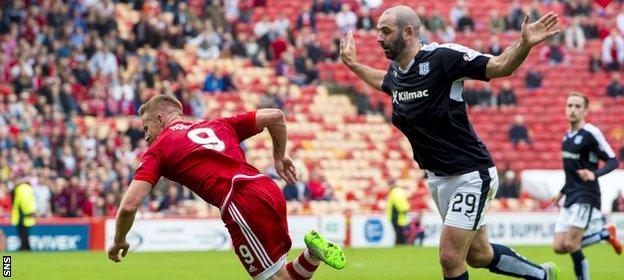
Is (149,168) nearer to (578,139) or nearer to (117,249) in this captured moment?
(117,249)

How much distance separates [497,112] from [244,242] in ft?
83.2

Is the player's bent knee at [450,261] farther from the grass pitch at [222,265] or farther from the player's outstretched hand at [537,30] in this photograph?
the grass pitch at [222,265]

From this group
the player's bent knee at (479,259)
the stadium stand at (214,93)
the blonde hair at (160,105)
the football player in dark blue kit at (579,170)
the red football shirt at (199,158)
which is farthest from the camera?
the stadium stand at (214,93)

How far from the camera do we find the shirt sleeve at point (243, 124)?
32.0ft

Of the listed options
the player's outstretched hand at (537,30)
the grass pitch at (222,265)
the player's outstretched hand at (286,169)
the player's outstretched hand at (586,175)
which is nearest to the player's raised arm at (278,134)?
the player's outstretched hand at (286,169)

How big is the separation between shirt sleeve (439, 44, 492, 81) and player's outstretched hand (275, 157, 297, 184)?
151 centimetres

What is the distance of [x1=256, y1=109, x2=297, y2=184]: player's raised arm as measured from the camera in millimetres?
9828

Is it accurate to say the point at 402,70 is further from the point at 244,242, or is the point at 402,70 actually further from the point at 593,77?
the point at 593,77

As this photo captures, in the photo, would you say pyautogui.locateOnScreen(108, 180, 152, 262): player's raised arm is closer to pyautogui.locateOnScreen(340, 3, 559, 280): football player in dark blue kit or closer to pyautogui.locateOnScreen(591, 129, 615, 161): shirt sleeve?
pyautogui.locateOnScreen(340, 3, 559, 280): football player in dark blue kit

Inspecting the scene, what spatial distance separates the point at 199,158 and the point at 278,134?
85 centimetres

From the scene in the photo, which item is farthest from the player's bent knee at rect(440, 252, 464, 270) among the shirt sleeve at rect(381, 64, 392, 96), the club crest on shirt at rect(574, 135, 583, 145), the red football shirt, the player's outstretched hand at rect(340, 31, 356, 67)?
the club crest on shirt at rect(574, 135, 583, 145)

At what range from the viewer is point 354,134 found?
3284 cm

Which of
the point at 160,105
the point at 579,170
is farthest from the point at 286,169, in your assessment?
the point at 579,170

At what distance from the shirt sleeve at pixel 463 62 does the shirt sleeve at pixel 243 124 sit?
1.56 meters
